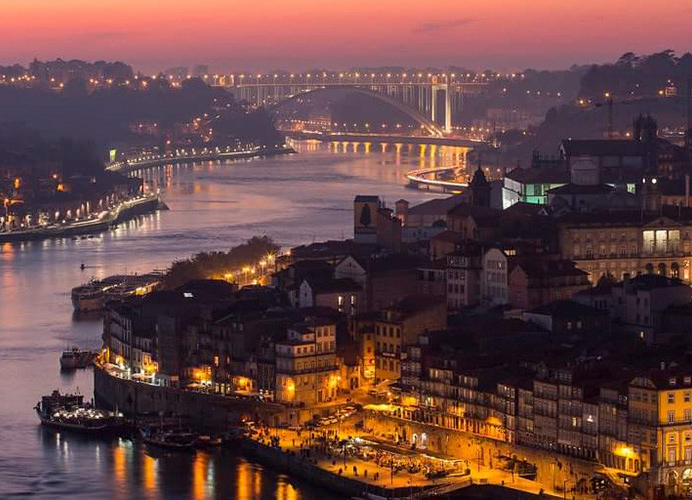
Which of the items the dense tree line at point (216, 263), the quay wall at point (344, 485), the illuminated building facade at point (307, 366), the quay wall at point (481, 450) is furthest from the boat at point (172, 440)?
the dense tree line at point (216, 263)

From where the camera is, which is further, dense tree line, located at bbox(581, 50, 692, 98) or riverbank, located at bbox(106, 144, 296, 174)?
riverbank, located at bbox(106, 144, 296, 174)

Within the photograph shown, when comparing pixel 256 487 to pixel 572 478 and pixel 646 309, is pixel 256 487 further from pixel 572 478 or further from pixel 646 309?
pixel 646 309

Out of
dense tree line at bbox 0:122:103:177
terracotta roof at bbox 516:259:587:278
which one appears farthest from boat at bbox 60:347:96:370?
dense tree line at bbox 0:122:103:177

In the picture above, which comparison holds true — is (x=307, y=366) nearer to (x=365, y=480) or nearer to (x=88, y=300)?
(x=365, y=480)

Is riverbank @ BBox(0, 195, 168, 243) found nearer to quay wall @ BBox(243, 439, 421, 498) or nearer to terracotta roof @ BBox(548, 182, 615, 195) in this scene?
terracotta roof @ BBox(548, 182, 615, 195)

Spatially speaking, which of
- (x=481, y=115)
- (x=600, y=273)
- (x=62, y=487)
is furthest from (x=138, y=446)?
(x=481, y=115)

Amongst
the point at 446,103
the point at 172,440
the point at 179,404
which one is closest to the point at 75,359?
the point at 179,404

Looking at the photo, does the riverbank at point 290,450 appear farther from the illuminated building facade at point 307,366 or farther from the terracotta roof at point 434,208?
the terracotta roof at point 434,208
